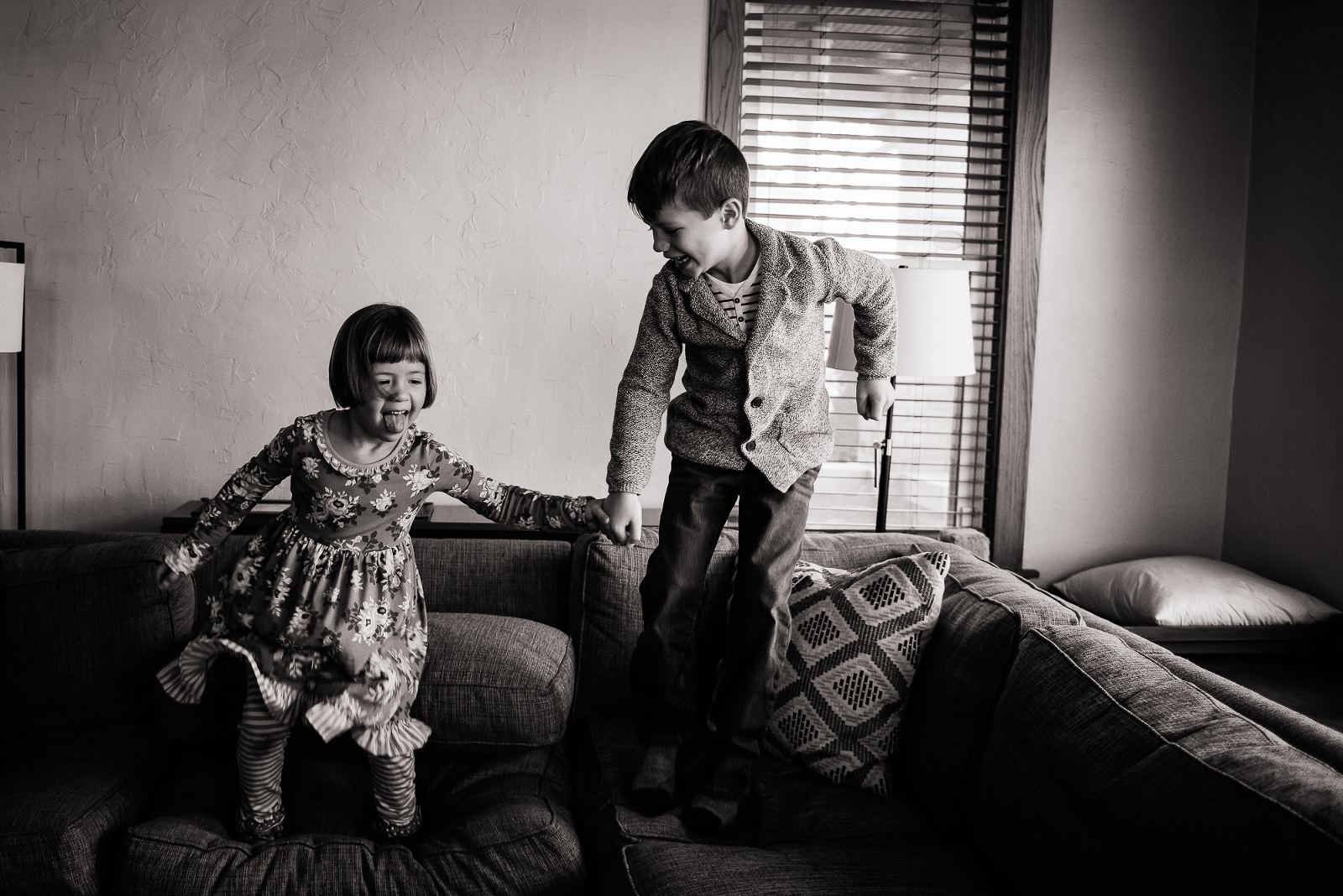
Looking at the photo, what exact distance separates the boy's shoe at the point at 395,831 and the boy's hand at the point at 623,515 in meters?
0.58

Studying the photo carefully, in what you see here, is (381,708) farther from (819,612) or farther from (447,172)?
(447,172)

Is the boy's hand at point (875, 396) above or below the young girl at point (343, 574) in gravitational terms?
above

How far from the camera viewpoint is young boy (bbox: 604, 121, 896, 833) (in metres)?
1.61

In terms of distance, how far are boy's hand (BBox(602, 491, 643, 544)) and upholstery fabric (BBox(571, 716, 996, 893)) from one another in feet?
1.31

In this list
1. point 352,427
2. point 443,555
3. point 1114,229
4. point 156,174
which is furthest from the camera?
point 1114,229

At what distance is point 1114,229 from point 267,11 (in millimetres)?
2471

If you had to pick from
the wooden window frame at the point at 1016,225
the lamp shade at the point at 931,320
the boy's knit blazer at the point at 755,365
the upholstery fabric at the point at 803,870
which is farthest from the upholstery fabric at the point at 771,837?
Result: the wooden window frame at the point at 1016,225

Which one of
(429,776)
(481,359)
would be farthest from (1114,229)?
(429,776)

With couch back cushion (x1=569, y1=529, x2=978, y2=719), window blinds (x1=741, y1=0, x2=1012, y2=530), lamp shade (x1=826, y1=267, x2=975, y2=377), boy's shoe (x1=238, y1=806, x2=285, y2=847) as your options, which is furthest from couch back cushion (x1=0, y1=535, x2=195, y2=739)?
window blinds (x1=741, y1=0, x2=1012, y2=530)

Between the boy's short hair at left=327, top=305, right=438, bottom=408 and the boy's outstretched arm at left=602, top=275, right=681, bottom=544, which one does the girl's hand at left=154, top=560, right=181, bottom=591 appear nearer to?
the boy's short hair at left=327, top=305, right=438, bottom=408

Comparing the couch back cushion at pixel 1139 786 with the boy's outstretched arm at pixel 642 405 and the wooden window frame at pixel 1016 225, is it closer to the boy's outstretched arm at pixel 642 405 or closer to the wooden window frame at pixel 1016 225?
the boy's outstretched arm at pixel 642 405

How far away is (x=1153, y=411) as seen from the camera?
2975 mm

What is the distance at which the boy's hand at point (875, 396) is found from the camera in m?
1.82

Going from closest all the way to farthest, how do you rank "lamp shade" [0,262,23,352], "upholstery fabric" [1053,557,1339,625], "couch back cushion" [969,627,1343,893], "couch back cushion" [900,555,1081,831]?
"couch back cushion" [969,627,1343,893], "couch back cushion" [900,555,1081,831], "lamp shade" [0,262,23,352], "upholstery fabric" [1053,557,1339,625]
